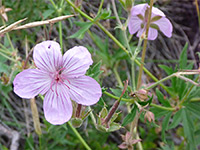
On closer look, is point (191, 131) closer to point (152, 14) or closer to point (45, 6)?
point (152, 14)

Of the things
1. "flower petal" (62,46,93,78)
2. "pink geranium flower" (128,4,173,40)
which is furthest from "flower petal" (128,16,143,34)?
"flower petal" (62,46,93,78)

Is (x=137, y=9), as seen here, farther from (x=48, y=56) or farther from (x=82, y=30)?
(x=48, y=56)

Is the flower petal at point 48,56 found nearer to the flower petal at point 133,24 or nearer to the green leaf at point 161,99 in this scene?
the flower petal at point 133,24

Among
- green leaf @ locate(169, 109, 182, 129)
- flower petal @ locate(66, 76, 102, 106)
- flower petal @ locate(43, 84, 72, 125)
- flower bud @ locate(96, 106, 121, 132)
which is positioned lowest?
green leaf @ locate(169, 109, 182, 129)

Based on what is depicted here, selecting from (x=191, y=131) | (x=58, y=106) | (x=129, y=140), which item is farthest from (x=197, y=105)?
(x=58, y=106)

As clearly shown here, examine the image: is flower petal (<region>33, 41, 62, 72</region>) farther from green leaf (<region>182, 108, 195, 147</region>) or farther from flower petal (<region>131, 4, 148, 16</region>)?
green leaf (<region>182, 108, 195, 147</region>)

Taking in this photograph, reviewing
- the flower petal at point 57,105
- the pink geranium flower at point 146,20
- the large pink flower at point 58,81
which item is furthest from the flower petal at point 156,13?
the flower petal at point 57,105
